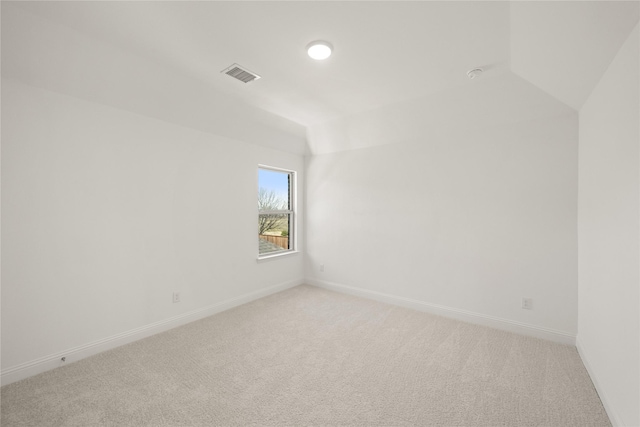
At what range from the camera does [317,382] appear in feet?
6.72

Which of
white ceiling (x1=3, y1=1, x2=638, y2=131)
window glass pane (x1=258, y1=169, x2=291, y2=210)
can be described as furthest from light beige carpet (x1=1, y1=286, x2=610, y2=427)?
white ceiling (x1=3, y1=1, x2=638, y2=131)

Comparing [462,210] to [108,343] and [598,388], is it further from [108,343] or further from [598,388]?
[108,343]

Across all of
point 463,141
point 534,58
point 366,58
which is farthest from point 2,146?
point 463,141

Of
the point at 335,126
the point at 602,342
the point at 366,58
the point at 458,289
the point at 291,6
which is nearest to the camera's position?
the point at 291,6

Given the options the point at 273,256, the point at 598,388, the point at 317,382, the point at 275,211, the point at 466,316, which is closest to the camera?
the point at 598,388

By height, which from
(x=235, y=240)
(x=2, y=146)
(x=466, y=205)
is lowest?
(x=235, y=240)

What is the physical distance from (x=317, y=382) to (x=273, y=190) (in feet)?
9.40

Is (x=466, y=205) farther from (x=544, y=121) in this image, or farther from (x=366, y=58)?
(x=366, y=58)

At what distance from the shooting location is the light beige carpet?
1708 millimetres

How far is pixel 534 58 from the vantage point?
79.0 inches

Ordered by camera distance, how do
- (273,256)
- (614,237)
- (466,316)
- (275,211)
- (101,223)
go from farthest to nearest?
(275,211) < (273,256) < (466,316) < (101,223) < (614,237)

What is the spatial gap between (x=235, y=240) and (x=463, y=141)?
9.86 feet

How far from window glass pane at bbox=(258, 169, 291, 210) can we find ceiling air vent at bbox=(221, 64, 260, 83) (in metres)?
1.58

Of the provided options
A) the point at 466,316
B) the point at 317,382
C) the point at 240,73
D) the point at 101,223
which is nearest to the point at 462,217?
the point at 466,316
